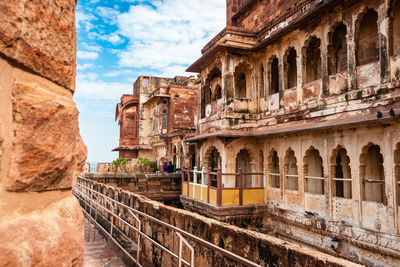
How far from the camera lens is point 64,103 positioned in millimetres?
1092

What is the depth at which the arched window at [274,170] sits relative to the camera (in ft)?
40.3

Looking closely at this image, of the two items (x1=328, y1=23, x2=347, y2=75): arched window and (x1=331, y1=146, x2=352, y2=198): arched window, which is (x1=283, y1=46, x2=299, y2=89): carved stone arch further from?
(x1=331, y1=146, x2=352, y2=198): arched window

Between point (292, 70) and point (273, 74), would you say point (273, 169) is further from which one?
point (292, 70)

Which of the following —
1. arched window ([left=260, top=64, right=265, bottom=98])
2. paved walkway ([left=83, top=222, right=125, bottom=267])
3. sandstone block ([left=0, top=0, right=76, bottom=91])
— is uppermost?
arched window ([left=260, top=64, right=265, bottom=98])

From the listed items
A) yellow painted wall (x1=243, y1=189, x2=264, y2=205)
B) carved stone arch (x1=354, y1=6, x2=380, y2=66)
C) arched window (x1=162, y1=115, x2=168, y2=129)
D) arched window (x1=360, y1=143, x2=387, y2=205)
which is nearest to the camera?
arched window (x1=360, y1=143, x2=387, y2=205)

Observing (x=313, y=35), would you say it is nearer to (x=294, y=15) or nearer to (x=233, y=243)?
(x=294, y=15)

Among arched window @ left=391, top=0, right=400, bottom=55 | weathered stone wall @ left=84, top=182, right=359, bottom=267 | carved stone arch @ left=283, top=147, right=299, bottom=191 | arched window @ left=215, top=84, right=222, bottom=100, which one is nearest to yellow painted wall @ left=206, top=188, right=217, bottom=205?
carved stone arch @ left=283, top=147, right=299, bottom=191

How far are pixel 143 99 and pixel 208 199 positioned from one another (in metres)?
23.2

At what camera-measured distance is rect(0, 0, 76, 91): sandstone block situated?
896mm

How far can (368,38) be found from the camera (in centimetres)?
939

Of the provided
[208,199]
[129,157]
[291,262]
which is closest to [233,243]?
[291,262]

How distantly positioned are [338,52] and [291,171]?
184 inches

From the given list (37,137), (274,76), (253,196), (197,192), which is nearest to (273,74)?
(274,76)

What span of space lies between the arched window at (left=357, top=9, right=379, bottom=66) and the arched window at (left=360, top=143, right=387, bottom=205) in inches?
104
